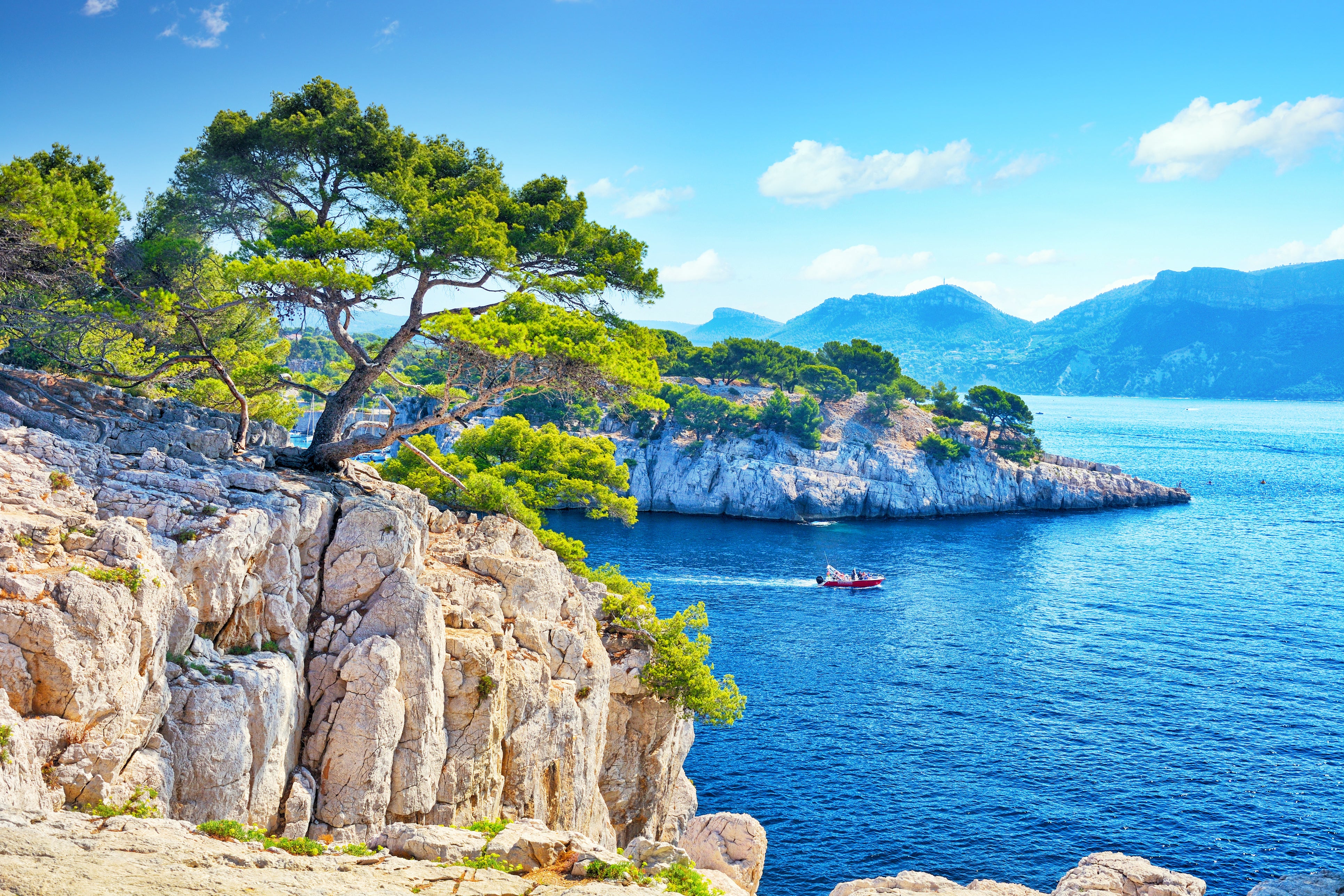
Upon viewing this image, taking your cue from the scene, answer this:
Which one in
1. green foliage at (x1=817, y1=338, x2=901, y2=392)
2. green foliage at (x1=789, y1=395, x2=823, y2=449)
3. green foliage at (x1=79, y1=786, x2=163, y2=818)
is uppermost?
green foliage at (x1=817, y1=338, x2=901, y2=392)

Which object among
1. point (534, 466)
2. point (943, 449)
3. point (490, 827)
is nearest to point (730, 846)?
point (490, 827)

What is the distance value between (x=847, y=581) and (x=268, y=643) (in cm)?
6311

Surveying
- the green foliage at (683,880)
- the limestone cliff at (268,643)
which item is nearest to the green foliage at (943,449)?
the limestone cliff at (268,643)

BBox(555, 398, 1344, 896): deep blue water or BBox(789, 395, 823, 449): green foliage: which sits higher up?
BBox(789, 395, 823, 449): green foliage

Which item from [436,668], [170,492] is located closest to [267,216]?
[170,492]

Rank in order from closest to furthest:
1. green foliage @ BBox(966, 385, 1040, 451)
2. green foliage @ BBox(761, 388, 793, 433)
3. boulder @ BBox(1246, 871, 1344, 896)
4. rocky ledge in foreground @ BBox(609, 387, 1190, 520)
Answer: boulder @ BBox(1246, 871, 1344, 896) → rocky ledge in foreground @ BBox(609, 387, 1190, 520) → green foliage @ BBox(761, 388, 793, 433) → green foliage @ BBox(966, 385, 1040, 451)

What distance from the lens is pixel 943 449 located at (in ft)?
396

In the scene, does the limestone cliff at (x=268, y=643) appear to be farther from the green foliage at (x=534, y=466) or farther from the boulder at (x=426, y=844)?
the green foliage at (x=534, y=466)

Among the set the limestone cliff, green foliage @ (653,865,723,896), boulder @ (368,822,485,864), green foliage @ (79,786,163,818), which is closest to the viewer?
green foliage @ (79,786,163,818)

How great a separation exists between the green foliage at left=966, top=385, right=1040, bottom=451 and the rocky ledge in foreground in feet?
17.8

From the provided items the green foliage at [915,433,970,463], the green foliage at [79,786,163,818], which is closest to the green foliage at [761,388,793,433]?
the green foliage at [915,433,970,463]

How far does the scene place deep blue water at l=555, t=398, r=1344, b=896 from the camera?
3616cm

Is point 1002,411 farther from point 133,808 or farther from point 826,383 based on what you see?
point 133,808

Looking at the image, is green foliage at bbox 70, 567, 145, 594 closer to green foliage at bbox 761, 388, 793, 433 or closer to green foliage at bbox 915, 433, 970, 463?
green foliage at bbox 761, 388, 793, 433
